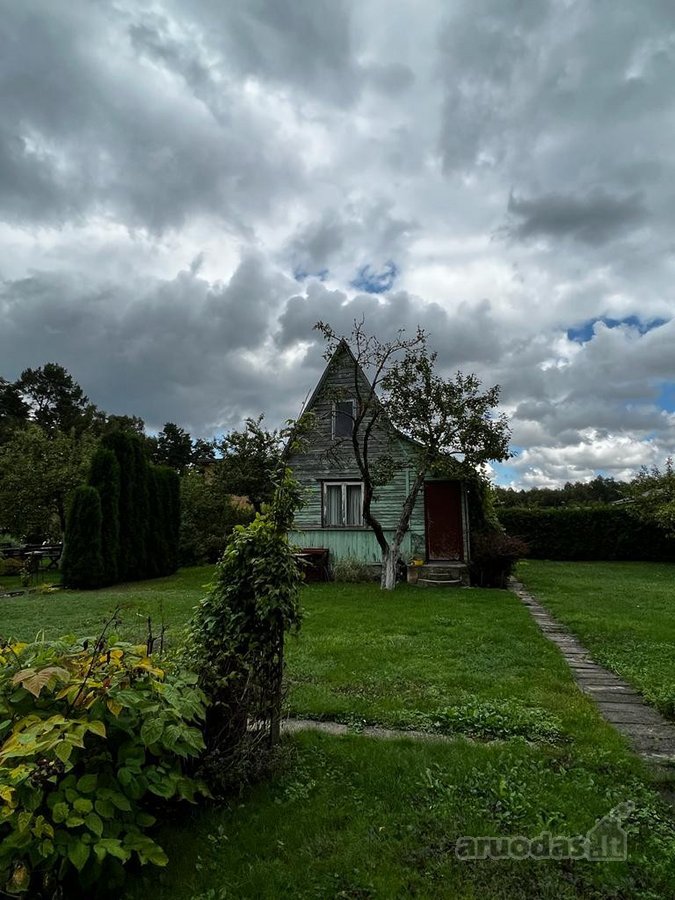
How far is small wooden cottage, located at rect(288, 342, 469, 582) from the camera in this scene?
15055 millimetres

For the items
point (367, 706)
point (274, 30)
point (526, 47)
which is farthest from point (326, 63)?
point (367, 706)

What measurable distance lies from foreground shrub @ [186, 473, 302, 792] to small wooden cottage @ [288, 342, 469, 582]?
37.9ft

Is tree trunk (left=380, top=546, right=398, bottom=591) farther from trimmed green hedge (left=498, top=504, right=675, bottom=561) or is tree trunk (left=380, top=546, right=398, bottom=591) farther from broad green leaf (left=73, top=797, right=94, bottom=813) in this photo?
trimmed green hedge (left=498, top=504, right=675, bottom=561)

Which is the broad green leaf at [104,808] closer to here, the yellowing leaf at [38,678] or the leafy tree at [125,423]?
the yellowing leaf at [38,678]

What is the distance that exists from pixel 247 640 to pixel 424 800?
1454 millimetres

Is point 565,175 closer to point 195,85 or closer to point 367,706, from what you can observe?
point 195,85

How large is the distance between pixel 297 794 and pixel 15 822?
170 cm

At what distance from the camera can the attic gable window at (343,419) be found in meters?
16.0

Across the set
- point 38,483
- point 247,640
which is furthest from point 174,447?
point 247,640

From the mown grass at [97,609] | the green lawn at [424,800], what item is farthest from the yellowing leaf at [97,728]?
the mown grass at [97,609]

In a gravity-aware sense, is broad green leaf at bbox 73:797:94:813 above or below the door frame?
below

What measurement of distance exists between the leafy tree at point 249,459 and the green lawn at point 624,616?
977cm

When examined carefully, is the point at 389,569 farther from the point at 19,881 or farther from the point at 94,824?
the point at 19,881

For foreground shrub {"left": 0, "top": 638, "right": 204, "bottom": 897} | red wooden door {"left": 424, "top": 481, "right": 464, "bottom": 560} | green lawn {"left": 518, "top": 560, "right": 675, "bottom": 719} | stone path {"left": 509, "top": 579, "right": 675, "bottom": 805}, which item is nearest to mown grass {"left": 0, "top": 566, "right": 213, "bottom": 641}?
foreground shrub {"left": 0, "top": 638, "right": 204, "bottom": 897}
